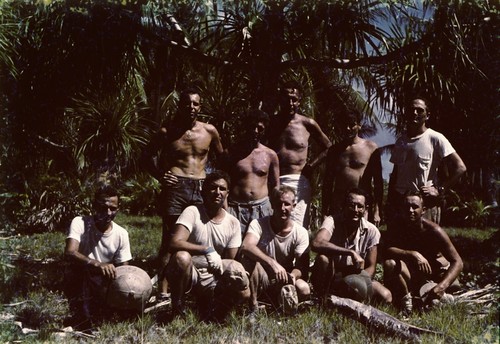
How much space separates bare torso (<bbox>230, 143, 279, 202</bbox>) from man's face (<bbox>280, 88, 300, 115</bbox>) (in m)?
0.63

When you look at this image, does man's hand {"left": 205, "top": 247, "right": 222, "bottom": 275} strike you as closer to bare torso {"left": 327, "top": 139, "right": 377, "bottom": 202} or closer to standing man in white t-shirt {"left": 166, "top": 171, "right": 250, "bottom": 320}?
standing man in white t-shirt {"left": 166, "top": 171, "right": 250, "bottom": 320}

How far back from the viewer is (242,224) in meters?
6.49

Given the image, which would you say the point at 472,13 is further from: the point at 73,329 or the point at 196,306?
the point at 73,329

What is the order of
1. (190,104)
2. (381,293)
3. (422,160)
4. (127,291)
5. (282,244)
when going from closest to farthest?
(127,291), (381,293), (282,244), (422,160), (190,104)

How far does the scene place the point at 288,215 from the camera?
18.7 feet

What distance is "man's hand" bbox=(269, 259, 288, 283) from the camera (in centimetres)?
545

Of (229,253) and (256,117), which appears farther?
(256,117)

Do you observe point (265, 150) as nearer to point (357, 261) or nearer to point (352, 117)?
point (352, 117)

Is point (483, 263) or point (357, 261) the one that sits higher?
point (357, 261)

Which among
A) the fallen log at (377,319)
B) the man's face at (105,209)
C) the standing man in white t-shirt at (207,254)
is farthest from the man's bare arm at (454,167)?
the man's face at (105,209)

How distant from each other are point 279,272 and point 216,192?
→ 2.83ft

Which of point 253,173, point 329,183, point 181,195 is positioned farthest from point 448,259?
point 181,195

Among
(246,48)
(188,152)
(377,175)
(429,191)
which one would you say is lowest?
(429,191)

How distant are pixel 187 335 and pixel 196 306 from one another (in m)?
0.63
